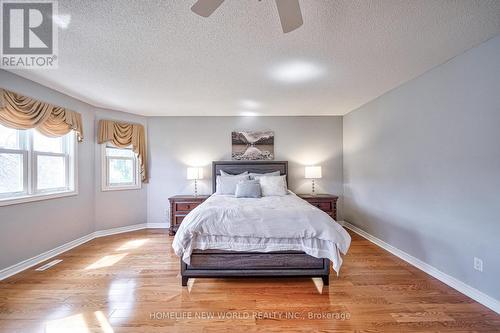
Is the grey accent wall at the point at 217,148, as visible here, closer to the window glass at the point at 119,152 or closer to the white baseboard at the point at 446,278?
the window glass at the point at 119,152

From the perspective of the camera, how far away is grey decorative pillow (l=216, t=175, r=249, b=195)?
3881 mm

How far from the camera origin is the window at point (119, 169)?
4.03 metres

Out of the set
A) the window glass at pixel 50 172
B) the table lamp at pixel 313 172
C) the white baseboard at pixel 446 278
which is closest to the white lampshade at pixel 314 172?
the table lamp at pixel 313 172

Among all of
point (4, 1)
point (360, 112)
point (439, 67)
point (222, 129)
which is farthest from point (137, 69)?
point (360, 112)

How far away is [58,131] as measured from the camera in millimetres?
3082

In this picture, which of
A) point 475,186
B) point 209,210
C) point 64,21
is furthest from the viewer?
point 209,210

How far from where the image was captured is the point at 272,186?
3803mm

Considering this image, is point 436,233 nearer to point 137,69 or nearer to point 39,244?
point 137,69

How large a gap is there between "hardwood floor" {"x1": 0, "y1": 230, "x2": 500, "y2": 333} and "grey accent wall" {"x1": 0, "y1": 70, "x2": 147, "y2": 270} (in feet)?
1.48

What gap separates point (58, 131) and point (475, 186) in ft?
16.9

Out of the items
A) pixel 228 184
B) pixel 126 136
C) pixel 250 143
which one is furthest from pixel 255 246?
pixel 126 136

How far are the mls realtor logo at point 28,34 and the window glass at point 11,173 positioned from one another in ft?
3.53

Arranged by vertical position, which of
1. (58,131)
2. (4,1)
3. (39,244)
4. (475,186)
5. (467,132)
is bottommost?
(39,244)

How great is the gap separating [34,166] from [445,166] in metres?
5.12
